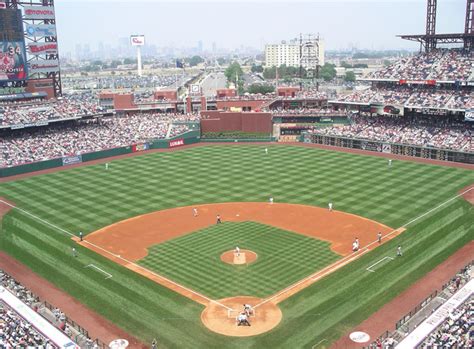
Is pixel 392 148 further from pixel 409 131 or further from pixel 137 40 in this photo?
pixel 137 40

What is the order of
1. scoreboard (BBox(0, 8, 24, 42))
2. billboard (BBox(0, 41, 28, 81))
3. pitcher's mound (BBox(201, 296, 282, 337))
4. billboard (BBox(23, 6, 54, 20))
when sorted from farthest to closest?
1. billboard (BBox(23, 6, 54, 20))
2. billboard (BBox(0, 41, 28, 81))
3. scoreboard (BBox(0, 8, 24, 42))
4. pitcher's mound (BBox(201, 296, 282, 337))

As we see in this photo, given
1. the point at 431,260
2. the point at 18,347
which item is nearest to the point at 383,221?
the point at 431,260

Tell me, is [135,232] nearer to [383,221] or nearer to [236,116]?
[383,221]

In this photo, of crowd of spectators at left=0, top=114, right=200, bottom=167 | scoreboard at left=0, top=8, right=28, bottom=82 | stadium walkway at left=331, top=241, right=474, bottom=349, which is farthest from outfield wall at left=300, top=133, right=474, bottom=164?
scoreboard at left=0, top=8, right=28, bottom=82

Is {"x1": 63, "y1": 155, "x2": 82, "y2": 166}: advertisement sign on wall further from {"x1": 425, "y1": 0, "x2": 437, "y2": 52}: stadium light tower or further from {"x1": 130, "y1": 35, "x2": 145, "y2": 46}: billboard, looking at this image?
{"x1": 130, "y1": 35, "x2": 145, "y2": 46}: billboard

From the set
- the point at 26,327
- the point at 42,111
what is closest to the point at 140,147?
the point at 42,111

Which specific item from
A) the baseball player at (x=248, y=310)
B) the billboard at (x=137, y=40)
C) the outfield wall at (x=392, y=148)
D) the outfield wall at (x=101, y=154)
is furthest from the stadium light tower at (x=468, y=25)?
the billboard at (x=137, y=40)

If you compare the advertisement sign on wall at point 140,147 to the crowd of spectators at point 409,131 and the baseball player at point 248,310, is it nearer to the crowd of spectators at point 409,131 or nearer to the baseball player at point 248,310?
the crowd of spectators at point 409,131
